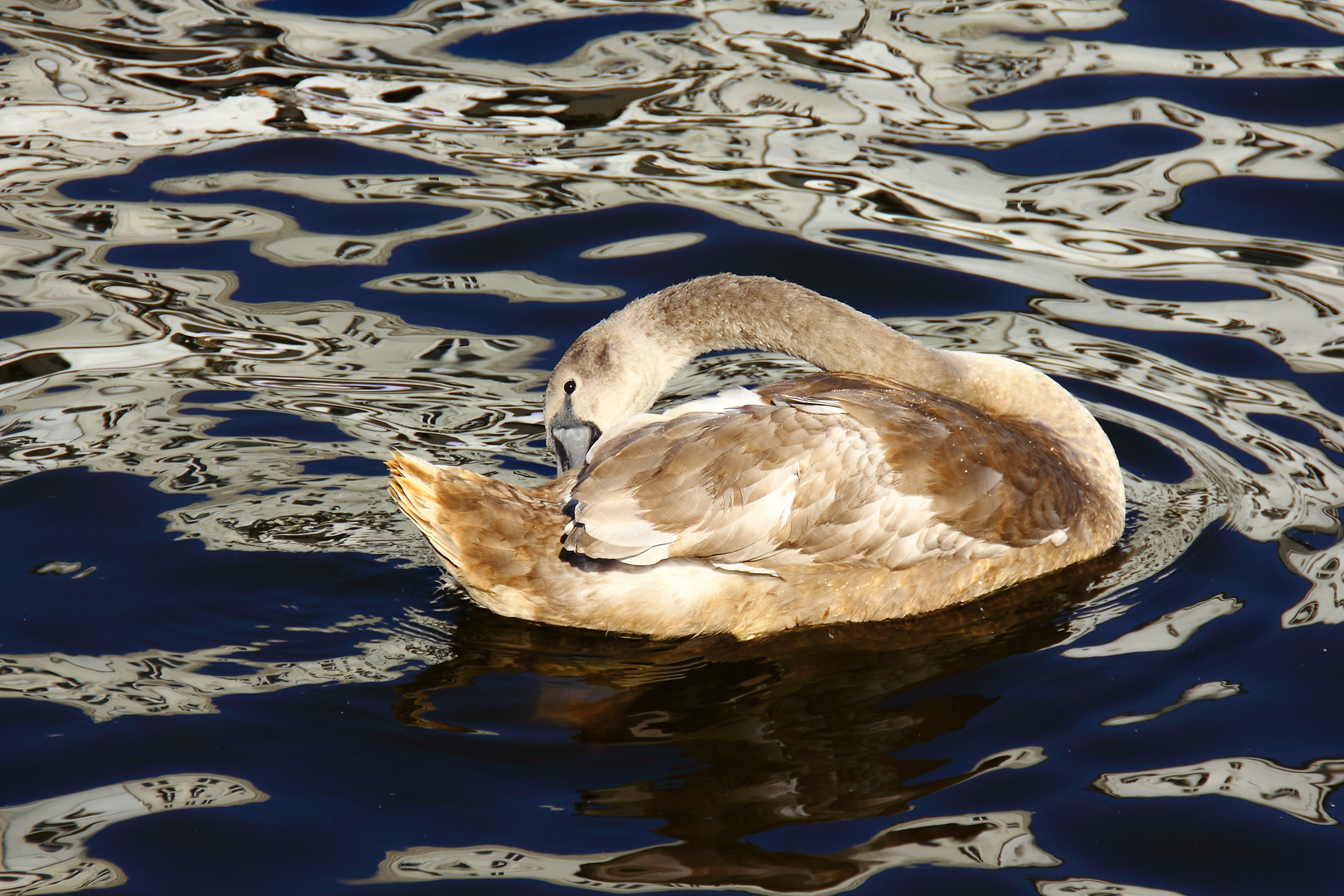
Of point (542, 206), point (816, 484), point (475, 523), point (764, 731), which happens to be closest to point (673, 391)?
point (542, 206)

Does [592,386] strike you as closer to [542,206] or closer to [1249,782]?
[1249,782]

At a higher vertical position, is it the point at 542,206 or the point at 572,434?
the point at 542,206

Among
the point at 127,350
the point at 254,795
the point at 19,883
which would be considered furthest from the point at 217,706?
the point at 127,350

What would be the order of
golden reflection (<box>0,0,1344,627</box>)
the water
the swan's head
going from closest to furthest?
the water, the swan's head, golden reflection (<box>0,0,1344,627</box>)

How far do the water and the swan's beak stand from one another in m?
0.51

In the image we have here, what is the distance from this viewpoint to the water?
153 inches

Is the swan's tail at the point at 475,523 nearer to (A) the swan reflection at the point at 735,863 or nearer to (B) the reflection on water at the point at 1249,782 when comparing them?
(A) the swan reflection at the point at 735,863

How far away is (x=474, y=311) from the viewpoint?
732cm

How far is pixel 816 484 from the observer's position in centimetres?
468

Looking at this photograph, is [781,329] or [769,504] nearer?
[769,504]

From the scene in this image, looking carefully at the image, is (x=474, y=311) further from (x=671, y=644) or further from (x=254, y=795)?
(x=254, y=795)

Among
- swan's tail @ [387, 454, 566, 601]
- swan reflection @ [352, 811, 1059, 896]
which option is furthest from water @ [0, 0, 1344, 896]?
swan's tail @ [387, 454, 566, 601]

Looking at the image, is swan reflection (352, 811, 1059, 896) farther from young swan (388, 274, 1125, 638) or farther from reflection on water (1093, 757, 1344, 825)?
young swan (388, 274, 1125, 638)

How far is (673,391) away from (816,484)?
7.25ft
